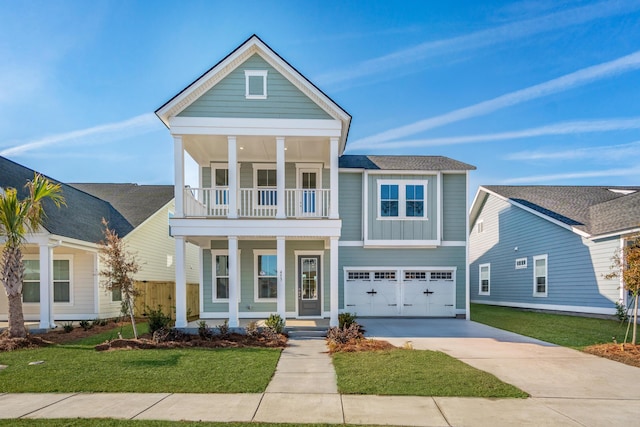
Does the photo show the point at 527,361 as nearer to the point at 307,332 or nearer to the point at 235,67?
the point at 307,332

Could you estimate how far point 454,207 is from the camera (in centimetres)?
1459

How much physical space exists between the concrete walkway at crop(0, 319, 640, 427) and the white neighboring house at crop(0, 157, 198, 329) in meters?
7.39

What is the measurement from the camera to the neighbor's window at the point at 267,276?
1371 centimetres

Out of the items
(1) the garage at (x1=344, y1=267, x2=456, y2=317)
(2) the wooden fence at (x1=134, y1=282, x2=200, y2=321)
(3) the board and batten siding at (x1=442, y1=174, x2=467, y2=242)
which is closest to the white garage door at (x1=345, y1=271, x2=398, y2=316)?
(1) the garage at (x1=344, y1=267, x2=456, y2=317)

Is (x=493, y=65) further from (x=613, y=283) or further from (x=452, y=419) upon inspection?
(x=452, y=419)

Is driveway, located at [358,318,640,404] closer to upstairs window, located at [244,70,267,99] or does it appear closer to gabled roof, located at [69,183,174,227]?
upstairs window, located at [244,70,267,99]

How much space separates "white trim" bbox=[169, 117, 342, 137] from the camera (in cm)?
1109

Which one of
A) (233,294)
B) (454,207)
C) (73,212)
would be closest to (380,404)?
(233,294)

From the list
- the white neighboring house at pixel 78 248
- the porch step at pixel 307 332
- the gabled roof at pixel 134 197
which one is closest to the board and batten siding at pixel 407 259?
the porch step at pixel 307 332

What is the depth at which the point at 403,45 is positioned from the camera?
16.6 metres

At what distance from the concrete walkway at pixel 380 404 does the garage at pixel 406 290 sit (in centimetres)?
699

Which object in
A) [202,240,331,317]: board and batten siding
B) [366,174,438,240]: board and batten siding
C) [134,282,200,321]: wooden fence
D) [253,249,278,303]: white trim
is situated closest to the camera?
[202,240,331,317]: board and batten siding

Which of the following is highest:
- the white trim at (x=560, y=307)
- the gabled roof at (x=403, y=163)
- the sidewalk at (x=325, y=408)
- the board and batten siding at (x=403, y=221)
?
the gabled roof at (x=403, y=163)

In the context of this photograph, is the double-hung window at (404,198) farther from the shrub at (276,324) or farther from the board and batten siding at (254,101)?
the shrub at (276,324)
